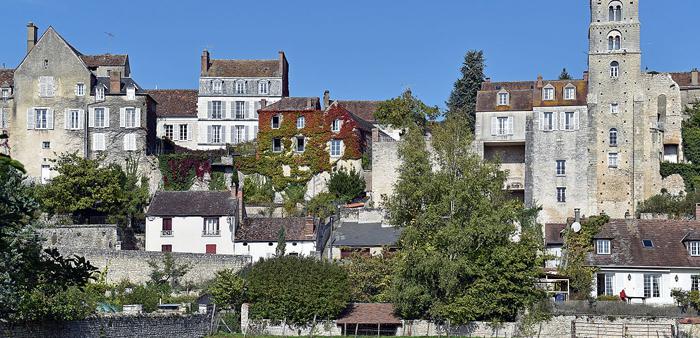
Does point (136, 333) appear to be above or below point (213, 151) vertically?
below

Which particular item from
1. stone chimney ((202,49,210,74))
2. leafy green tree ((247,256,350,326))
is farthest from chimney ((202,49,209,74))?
leafy green tree ((247,256,350,326))

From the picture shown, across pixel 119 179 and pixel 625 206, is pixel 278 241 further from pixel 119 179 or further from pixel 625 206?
pixel 625 206

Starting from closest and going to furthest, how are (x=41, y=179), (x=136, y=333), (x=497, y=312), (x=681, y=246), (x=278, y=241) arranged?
1. (x=136, y=333)
2. (x=497, y=312)
3. (x=681, y=246)
4. (x=278, y=241)
5. (x=41, y=179)

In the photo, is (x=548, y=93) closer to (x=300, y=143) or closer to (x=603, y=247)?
(x=603, y=247)

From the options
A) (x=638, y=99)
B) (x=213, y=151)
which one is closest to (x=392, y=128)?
(x=213, y=151)

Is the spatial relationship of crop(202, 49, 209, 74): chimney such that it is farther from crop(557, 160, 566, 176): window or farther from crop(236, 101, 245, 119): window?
crop(557, 160, 566, 176): window

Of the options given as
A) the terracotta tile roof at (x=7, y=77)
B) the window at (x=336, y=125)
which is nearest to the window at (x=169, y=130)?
the terracotta tile roof at (x=7, y=77)

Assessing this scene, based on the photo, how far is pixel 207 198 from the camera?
60219 millimetres

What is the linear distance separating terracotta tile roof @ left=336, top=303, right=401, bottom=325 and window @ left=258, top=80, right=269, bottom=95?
30.7m

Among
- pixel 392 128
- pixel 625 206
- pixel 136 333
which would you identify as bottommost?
pixel 136 333

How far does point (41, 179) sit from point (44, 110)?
3853 mm

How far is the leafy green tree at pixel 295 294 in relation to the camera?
46625 mm

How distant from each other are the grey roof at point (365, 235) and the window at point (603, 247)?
9519mm

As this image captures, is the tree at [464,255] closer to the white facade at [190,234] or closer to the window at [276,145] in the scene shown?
the white facade at [190,234]
